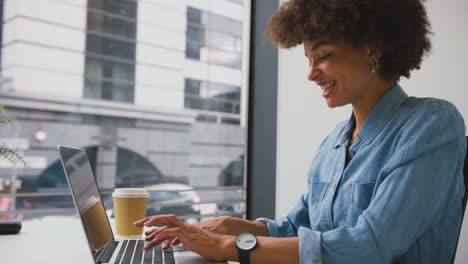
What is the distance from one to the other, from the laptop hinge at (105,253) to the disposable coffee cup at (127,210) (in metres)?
0.12

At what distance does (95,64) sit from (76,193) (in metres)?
3.79

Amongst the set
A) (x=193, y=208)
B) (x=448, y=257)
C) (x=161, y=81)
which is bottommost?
(x=193, y=208)

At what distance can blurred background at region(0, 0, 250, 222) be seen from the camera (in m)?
3.92

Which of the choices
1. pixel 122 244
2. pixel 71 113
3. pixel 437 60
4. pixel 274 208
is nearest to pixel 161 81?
pixel 71 113

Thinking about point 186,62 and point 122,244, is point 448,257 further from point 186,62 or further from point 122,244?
point 186,62

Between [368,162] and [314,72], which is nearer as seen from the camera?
[368,162]

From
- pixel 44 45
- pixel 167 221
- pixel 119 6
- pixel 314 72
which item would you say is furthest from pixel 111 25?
pixel 167 221

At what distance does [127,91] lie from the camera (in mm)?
4500

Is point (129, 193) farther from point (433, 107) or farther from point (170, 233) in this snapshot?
point (433, 107)

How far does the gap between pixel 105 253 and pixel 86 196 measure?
171mm

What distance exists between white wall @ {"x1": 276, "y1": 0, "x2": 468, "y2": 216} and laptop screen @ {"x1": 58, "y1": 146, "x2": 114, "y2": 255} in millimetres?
1345

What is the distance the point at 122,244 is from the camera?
994 mm

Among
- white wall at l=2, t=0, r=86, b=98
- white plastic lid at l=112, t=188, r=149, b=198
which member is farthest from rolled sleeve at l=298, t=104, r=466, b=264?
white wall at l=2, t=0, r=86, b=98

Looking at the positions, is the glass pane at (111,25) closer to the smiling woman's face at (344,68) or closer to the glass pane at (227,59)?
the glass pane at (227,59)
